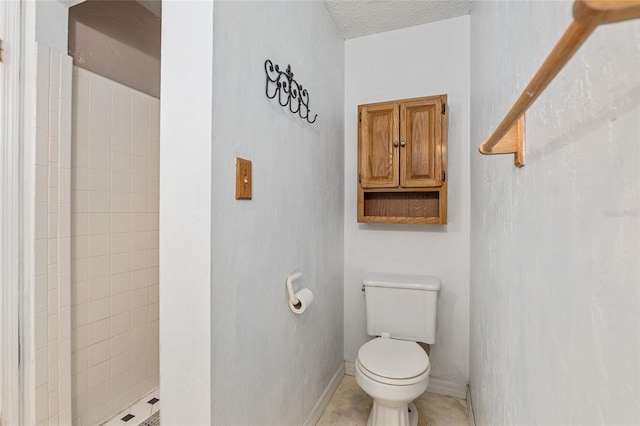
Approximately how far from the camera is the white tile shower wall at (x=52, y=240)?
4.60 feet

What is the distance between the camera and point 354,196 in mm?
2189

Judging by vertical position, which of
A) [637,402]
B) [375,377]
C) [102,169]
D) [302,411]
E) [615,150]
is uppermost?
[102,169]

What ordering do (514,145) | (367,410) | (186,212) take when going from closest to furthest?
(514,145)
(186,212)
(367,410)

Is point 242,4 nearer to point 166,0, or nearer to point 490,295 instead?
point 166,0

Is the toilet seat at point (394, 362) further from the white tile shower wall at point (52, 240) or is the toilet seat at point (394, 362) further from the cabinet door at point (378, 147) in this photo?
the white tile shower wall at point (52, 240)

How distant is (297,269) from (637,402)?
125cm

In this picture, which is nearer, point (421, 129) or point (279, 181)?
point (279, 181)

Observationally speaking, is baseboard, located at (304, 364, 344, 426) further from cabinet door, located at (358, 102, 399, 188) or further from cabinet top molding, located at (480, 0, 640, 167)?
cabinet top molding, located at (480, 0, 640, 167)

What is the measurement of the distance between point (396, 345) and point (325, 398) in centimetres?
56

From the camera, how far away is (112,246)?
177cm

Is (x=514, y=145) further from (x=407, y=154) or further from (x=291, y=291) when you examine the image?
(x=407, y=154)

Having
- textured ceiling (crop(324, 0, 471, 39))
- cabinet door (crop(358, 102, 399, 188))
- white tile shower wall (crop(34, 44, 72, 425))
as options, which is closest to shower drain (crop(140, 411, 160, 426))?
white tile shower wall (crop(34, 44, 72, 425))

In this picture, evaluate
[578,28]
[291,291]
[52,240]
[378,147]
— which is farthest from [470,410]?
[52,240]

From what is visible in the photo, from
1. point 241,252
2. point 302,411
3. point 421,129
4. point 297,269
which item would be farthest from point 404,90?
point 302,411
